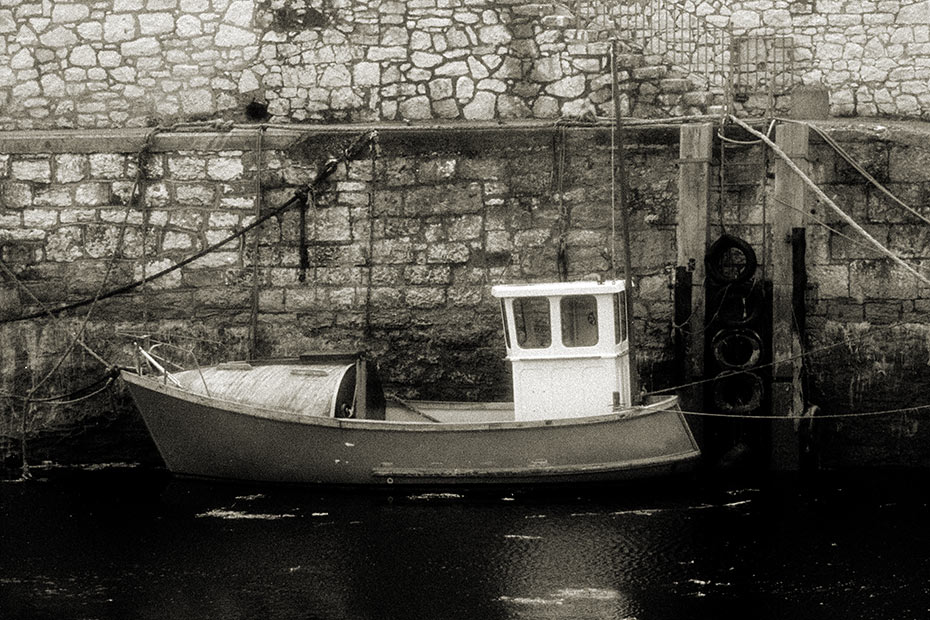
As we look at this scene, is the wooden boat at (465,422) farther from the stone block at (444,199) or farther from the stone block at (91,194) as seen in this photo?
the stone block at (91,194)

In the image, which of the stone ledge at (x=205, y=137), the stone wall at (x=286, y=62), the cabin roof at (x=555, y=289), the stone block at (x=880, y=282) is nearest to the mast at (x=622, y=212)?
the cabin roof at (x=555, y=289)

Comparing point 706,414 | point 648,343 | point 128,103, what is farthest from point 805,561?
point 128,103

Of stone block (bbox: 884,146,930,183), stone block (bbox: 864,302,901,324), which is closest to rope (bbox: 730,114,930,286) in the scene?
stone block (bbox: 864,302,901,324)

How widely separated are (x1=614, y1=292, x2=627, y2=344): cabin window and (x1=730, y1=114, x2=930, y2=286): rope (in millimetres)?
1688

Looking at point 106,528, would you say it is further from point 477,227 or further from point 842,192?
point 842,192

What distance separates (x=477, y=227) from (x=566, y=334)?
1.62 metres

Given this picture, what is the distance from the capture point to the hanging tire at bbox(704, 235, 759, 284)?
1172 cm

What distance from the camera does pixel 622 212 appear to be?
11.6 meters

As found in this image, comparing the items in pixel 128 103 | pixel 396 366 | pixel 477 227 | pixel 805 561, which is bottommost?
pixel 805 561

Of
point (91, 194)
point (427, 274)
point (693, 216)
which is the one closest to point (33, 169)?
point (91, 194)

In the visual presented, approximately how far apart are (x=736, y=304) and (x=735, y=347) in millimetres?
379

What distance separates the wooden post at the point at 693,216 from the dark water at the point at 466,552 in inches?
55.1

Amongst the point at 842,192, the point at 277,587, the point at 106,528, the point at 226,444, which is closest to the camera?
the point at 277,587

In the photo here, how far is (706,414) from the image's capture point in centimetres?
1153
